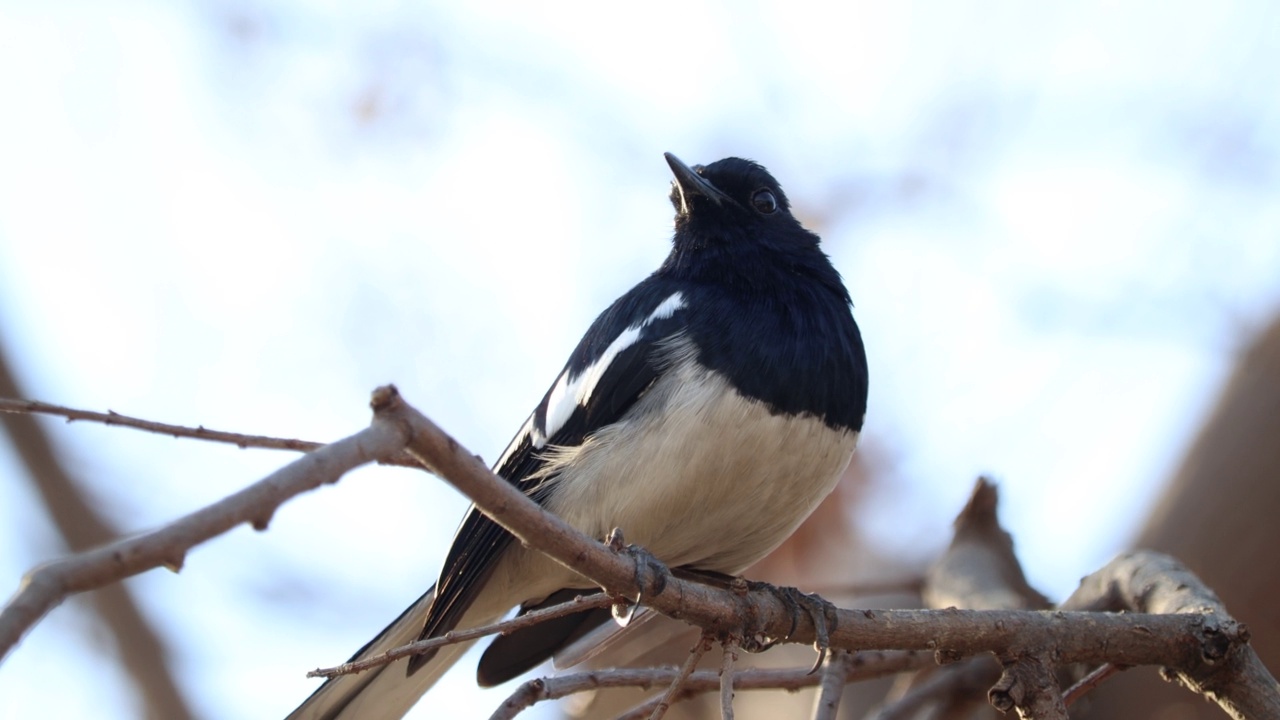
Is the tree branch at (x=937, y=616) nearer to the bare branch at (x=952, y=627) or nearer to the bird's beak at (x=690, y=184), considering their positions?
the bare branch at (x=952, y=627)

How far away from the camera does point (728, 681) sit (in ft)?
7.98

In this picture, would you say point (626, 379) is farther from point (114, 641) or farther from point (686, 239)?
point (114, 641)

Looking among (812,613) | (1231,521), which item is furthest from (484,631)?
(1231,521)

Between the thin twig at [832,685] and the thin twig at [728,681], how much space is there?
0.57m

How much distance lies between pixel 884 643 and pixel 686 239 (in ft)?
6.02

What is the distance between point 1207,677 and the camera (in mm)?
2939

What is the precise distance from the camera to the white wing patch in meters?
3.66

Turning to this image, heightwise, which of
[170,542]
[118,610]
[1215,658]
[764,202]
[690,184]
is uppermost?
[118,610]

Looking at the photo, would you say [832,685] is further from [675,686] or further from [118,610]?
[118,610]

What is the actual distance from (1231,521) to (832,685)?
5.78ft

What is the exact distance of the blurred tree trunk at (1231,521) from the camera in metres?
3.94

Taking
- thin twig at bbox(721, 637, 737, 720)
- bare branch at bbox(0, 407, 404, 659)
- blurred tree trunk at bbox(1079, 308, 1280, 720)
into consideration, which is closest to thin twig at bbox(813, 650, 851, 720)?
thin twig at bbox(721, 637, 737, 720)

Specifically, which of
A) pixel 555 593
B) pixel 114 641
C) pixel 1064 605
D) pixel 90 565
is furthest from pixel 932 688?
pixel 114 641

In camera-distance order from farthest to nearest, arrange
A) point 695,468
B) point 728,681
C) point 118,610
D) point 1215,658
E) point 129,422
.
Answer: point 118,610, point 695,468, point 1215,658, point 728,681, point 129,422
